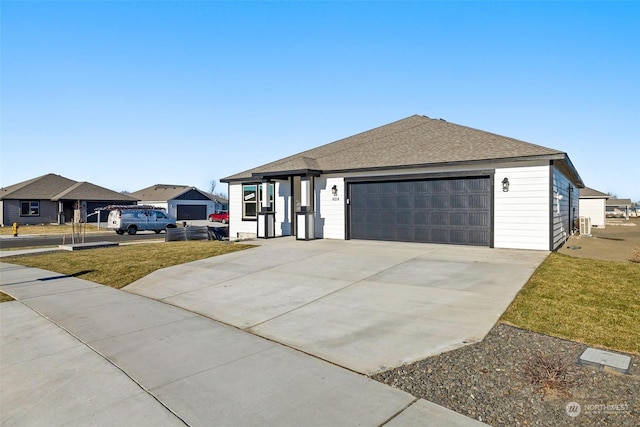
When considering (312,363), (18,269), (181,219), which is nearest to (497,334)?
(312,363)

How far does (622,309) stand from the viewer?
20.4 ft

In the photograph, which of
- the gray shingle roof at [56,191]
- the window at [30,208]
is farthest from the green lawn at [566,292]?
the window at [30,208]

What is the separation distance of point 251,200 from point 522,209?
12.6 metres

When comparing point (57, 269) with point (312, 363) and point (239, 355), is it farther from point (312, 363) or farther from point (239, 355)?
point (312, 363)

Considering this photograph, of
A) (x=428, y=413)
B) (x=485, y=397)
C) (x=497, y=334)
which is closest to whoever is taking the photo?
(x=428, y=413)

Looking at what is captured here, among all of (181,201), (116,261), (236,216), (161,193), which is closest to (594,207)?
(236,216)

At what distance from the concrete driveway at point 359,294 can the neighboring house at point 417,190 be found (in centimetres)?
125

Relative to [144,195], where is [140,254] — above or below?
below

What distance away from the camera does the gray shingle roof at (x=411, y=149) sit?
510 inches

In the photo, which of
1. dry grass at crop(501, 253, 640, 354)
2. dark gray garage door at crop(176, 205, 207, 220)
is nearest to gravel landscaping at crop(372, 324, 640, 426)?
dry grass at crop(501, 253, 640, 354)

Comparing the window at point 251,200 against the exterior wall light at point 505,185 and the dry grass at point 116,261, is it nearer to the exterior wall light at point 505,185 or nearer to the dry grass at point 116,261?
the dry grass at point 116,261

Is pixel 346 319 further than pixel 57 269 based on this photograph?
No

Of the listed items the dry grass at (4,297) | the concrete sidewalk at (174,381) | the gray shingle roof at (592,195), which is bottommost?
the dry grass at (4,297)

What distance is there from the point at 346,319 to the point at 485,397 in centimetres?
281
